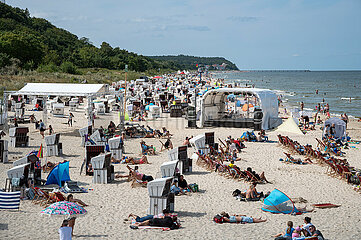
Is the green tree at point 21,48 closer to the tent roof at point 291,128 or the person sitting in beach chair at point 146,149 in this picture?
the tent roof at point 291,128

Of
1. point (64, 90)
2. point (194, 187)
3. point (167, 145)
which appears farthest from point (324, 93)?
point (194, 187)

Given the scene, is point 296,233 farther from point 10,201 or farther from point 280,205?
point 10,201

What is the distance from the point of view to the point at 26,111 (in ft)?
85.9

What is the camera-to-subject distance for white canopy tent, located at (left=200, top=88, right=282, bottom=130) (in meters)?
21.2

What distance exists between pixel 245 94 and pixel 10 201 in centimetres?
1632

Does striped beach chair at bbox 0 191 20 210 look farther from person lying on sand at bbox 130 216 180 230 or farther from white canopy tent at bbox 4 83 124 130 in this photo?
white canopy tent at bbox 4 83 124 130

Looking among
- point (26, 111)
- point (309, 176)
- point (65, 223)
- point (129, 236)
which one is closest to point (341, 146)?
point (309, 176)

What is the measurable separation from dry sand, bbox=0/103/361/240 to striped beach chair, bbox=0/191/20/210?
141 millimetres

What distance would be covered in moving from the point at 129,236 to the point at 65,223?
123cm

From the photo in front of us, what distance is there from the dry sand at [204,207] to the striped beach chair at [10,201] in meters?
0.14

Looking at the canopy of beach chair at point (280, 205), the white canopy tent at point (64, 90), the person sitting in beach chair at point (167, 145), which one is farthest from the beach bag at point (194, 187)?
the white canopy tent at point (64, 90)

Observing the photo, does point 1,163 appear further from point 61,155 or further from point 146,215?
point 146,215

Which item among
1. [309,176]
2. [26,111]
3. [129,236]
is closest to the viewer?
[129,236]

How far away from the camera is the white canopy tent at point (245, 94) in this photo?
21.2 metres
